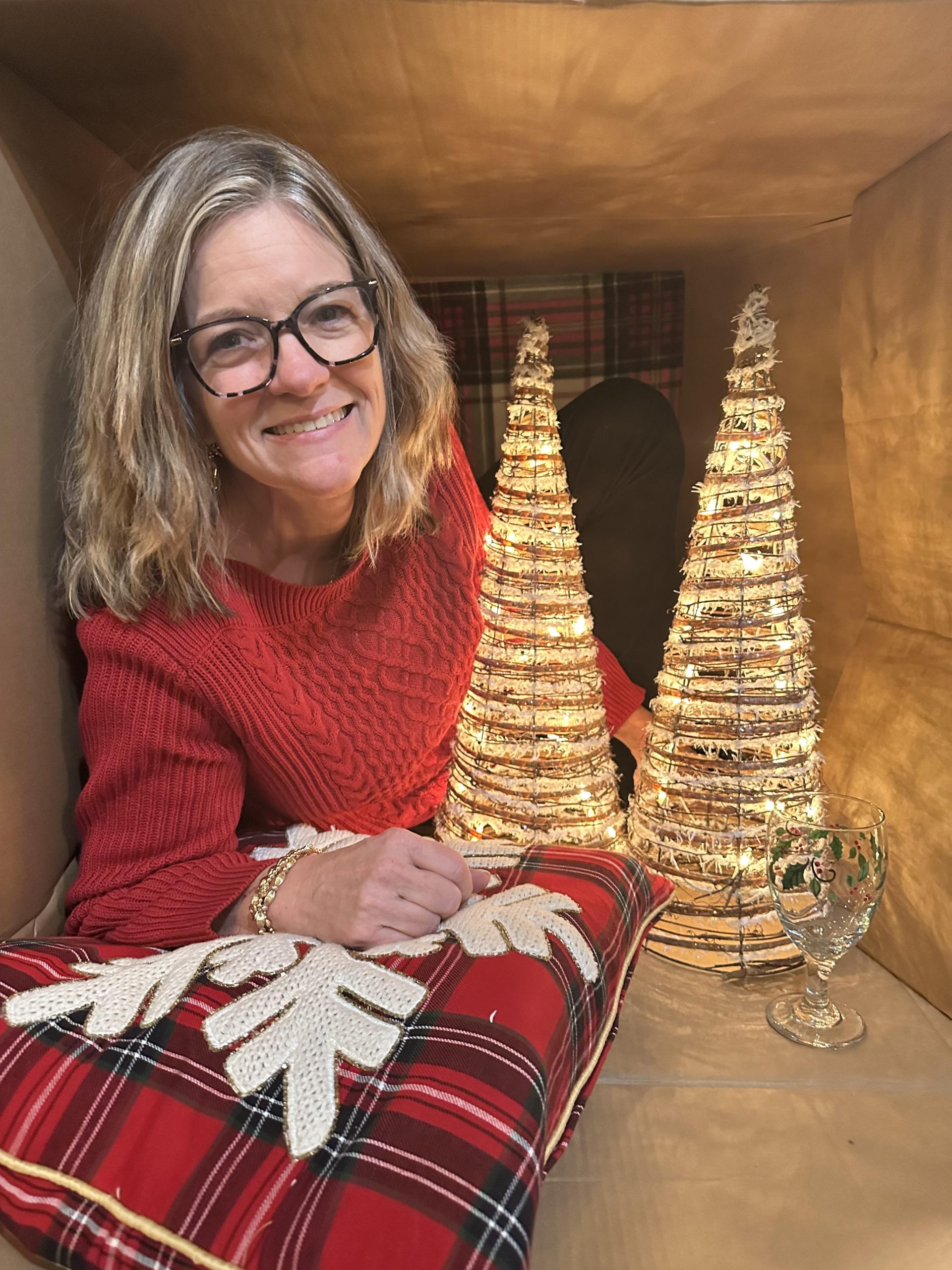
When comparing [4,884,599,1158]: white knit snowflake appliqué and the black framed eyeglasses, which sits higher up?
the black framed eyeglasses

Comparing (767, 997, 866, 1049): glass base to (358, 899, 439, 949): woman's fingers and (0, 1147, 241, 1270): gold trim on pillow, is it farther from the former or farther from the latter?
(0, 1147, 241, 1270): gold trim on pillow

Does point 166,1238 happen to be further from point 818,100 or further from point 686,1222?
point 818,100

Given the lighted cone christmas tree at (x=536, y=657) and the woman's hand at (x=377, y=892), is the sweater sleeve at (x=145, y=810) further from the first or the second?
the lighted cone christmas tree at (x=536, y=657)

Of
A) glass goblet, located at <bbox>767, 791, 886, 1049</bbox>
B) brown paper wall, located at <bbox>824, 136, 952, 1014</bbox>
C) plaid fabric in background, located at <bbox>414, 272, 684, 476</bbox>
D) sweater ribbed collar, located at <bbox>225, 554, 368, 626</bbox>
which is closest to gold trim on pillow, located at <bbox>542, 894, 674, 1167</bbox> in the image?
glass goblet, located at <bbox>767, 791, 886, 1049</bbox>

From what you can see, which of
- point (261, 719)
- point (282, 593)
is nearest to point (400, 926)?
point (261, 719)

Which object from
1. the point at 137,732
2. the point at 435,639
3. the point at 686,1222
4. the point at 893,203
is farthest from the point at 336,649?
the point at 893,203

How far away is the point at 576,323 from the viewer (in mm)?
1203

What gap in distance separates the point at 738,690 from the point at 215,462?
580 millimetres

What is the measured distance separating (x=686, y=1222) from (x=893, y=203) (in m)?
0.94

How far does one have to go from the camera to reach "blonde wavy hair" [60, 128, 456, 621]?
0.75m

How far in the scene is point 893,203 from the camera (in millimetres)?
871

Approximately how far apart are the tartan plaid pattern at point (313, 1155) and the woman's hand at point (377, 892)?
52 mm

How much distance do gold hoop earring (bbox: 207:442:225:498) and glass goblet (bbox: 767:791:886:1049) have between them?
65 cm

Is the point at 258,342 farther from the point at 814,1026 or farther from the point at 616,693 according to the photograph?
the point at 814,1026
